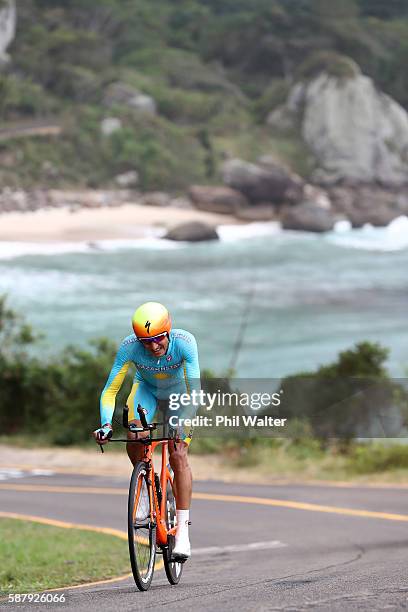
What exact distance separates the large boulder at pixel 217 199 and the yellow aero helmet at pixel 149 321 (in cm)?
5409

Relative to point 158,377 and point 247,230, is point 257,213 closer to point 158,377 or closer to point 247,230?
point 247,230

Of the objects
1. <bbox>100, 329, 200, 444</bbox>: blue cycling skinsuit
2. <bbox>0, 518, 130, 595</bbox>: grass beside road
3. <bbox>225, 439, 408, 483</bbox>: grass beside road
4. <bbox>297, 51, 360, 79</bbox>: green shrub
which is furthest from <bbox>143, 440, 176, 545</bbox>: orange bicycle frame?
<bbox>297, 51, 360, 79</bbox>: green shrub

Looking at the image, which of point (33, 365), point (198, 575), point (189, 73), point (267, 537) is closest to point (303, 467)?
point (267, 537)

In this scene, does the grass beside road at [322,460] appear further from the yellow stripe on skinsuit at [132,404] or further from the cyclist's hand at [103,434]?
the cyclist's hand at [103,434]

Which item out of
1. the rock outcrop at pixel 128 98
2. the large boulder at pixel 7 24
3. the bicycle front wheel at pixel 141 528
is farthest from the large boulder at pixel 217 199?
the bicycle front wheel at pixel 141 528

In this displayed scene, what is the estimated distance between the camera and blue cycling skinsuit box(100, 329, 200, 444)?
26.6 feet

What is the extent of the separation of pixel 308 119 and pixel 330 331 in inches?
837

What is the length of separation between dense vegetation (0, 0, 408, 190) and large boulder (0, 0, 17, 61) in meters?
0.39

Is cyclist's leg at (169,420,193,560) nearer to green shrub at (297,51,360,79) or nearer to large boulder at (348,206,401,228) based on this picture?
large boulder at (348,206,401,228)

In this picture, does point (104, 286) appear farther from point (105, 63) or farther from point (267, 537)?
point (267, 537)

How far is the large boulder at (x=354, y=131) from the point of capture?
220 feet

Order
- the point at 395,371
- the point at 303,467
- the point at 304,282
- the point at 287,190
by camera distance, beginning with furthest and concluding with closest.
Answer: the point at 287,190, the point at 304,282, the point at 395,371, the point at 303,467

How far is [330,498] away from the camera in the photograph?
67.2 ft

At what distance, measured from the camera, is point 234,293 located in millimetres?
55000
